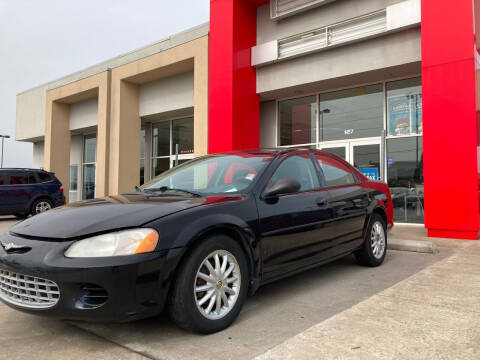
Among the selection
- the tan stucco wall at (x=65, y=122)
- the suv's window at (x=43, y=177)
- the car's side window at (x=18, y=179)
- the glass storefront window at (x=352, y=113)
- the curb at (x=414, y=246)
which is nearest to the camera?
the curb at (x=414, y=246)

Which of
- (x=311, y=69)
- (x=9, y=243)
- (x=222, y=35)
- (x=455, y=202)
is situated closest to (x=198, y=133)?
(x=222, y=35)

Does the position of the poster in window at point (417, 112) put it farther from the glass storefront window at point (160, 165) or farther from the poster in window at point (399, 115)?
the glass storefront window at point (160, 165)

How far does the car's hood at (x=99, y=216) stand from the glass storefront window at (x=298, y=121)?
791cm

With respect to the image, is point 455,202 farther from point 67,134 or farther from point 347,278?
point 67,134

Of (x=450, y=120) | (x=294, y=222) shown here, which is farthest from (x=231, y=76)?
(x=294, y=222)

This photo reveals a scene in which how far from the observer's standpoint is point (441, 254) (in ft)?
17.4

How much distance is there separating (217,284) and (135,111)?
40.3ft

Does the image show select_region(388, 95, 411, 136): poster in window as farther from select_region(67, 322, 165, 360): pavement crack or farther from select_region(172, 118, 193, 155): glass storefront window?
select_region(67, 322, 165, 360): pavement crack

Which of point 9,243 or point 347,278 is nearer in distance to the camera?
point 9,243

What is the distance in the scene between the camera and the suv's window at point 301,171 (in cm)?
352

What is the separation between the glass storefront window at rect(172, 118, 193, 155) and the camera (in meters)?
13.7

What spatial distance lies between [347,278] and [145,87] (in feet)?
38.3

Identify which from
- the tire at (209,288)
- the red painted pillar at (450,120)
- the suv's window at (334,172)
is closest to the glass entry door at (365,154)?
the red painted pillar at (450,120)

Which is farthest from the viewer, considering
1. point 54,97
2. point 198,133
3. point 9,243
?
point 54,97
